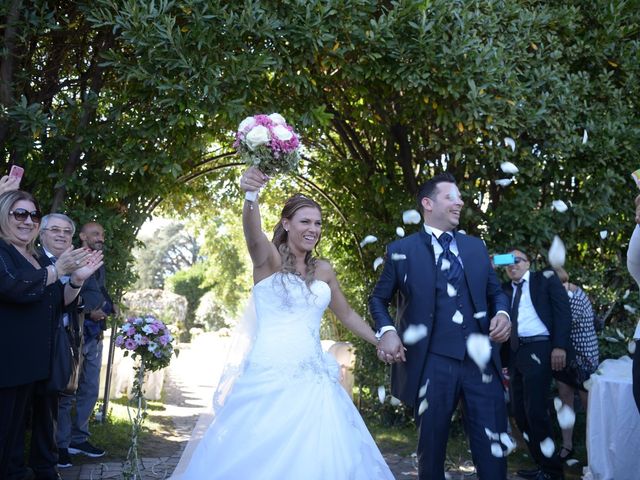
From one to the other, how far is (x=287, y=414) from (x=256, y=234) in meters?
0.87

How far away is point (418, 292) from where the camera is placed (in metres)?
4.18

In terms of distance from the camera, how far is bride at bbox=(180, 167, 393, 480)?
328cm

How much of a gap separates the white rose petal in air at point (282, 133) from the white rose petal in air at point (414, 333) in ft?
4.39

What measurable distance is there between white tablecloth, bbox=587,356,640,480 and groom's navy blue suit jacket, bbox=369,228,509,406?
6.22 ft

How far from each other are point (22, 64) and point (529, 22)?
16.0ft

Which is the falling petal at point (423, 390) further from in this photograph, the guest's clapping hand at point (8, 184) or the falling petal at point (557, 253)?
the falling petal at point (557, 253)

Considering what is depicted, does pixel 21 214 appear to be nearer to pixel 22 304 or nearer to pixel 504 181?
pixel 22 304

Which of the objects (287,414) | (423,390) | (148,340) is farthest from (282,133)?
(148,340)

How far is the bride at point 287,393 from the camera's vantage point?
129 inches

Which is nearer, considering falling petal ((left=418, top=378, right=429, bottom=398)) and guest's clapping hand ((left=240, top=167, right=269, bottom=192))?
guest's clapping hand ((left=240, top=167, right=269, bottom=192))

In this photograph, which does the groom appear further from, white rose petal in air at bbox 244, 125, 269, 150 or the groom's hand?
white rose petal in air at bbox 244, 125, 269, 150

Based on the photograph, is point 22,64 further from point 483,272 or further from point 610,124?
point 610,124

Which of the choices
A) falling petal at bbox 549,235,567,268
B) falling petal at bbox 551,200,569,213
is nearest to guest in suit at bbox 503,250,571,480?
falling petal at bbox 549,235,567,268

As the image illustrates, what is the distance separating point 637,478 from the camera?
5.33 metres
